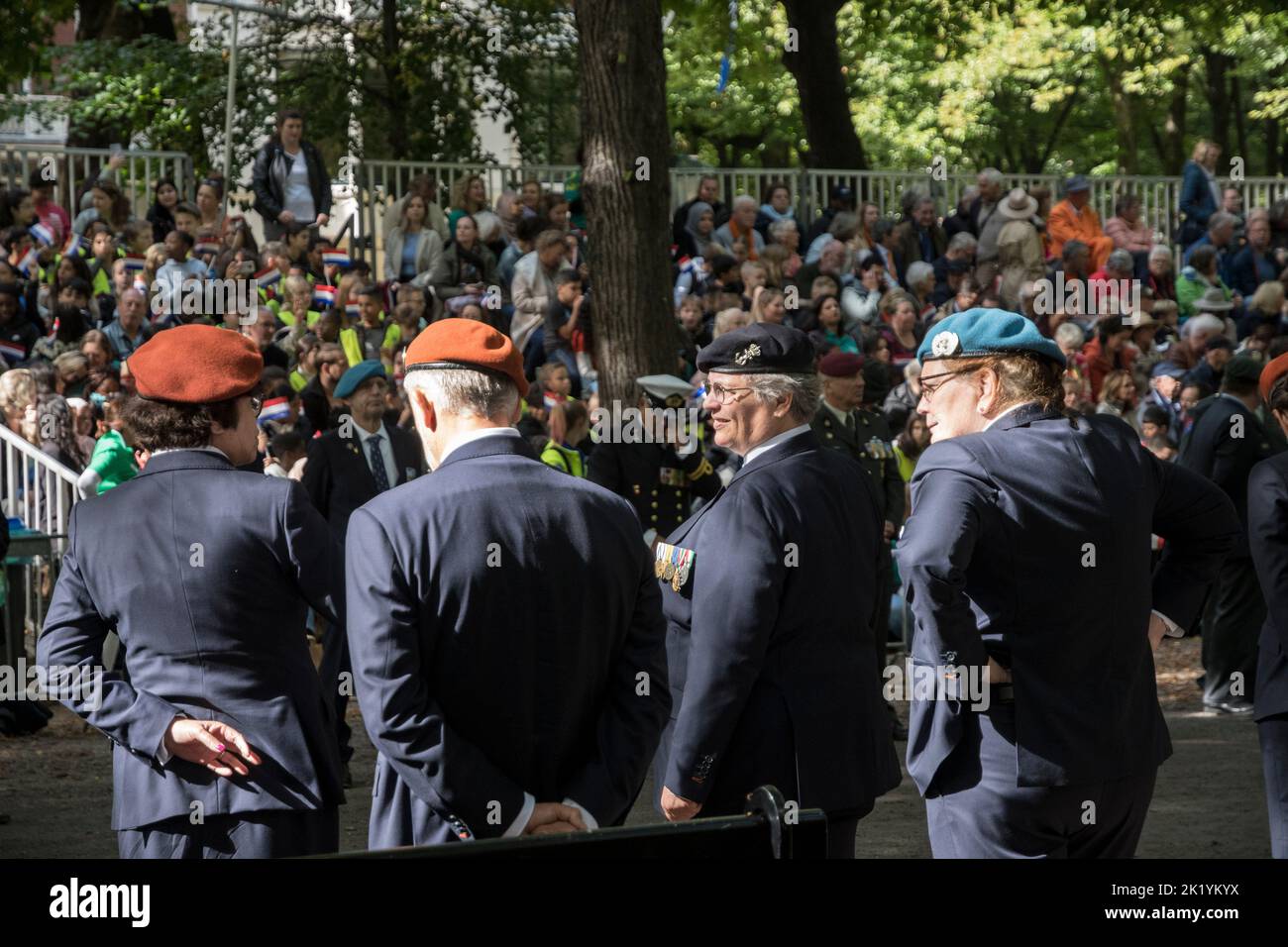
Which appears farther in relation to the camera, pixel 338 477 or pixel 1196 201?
pixel 1196 201

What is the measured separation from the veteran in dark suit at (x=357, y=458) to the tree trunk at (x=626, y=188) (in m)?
2.24

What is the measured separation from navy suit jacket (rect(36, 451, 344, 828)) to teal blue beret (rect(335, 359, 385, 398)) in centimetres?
537

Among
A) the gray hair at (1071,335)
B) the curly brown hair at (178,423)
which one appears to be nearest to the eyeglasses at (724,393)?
the curly brown hair at (178,423)

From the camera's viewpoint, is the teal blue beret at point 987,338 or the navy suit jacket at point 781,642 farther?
the navy suit jacket at point 781,642

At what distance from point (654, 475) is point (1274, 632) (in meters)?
5.25

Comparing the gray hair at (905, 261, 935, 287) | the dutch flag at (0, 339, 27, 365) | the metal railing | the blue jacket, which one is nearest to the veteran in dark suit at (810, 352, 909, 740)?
the dutch flag at (0, 339, 27, 365)

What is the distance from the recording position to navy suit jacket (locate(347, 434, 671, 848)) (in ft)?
12.0

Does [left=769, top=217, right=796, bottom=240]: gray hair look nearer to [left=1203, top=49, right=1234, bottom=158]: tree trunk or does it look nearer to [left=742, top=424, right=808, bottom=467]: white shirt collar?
[left=742, top=424, right=808, bottom=467]: white shirt collar

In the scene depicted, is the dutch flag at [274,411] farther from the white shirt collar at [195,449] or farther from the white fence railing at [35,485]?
the white shirt collar at [195,449]

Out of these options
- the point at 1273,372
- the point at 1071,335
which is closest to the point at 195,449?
the point at 1273,372

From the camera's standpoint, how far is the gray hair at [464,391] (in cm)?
388

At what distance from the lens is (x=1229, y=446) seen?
10.7 m

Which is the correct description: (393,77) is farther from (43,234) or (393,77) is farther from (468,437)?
(468,437)
